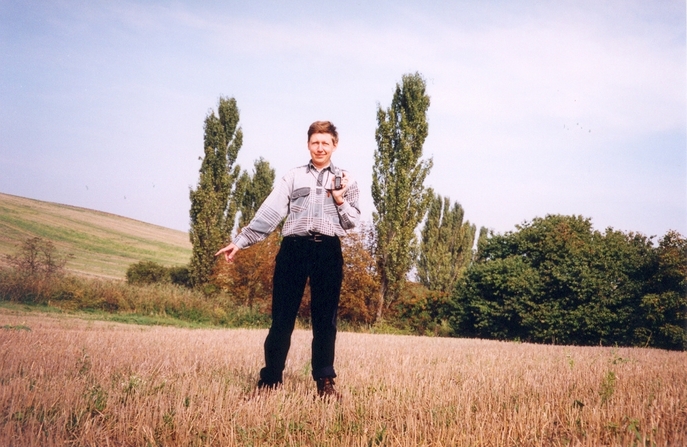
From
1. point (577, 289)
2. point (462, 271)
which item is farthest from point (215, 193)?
point (577, 289)

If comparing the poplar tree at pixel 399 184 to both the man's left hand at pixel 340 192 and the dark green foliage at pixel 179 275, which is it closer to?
the dark green foliage at pixel 179 275

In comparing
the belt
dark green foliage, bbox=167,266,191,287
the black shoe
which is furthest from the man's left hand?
dark green foliage, bbox=167,266,191,287

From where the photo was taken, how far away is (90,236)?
47406 millimetres

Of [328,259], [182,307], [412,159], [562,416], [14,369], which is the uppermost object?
[412,159]

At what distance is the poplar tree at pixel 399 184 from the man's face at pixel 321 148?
22.4 m

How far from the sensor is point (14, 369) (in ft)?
13.6

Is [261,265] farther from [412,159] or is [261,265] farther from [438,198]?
[438,198]

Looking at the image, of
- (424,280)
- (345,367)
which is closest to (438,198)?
(424,280)

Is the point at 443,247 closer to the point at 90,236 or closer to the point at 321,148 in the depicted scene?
the point at 90,236

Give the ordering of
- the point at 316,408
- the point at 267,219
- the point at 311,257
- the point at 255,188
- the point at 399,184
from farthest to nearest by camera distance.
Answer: the point at 255,188 < the point at 399,184 < the point at 267,219 < the point at 311,257 < the point at 316,408

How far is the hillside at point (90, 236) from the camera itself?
38.2 metres

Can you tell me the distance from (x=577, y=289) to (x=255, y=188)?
2525cm

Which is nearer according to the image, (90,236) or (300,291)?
(300,291)

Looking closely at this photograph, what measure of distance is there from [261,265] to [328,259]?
22116 millimetres
